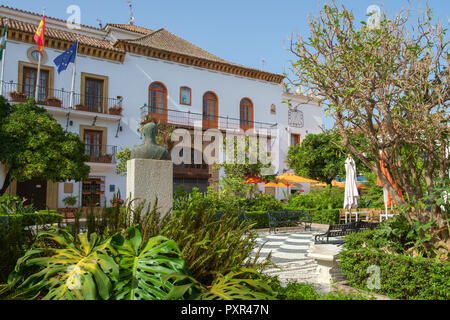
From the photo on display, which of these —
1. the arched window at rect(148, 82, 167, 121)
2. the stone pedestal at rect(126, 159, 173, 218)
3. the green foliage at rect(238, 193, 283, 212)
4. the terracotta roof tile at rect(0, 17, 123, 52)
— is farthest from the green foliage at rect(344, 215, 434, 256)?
the terracotta roof tile at rect(0, 17, 123, 52)

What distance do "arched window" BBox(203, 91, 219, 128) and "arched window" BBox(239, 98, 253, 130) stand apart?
2.14m

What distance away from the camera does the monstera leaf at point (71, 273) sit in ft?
7.00

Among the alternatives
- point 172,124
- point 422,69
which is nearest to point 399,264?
point 422,69

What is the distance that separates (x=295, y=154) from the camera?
24.6 metres

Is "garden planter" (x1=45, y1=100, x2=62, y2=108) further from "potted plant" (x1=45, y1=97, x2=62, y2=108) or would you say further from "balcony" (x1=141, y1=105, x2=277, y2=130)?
"balcony" (x1=141, y1=105, x2=277, y2=130)

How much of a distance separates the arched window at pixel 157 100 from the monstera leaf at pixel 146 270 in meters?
19.2


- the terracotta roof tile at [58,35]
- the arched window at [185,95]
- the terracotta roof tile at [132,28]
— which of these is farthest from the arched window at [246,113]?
the terracotta roof tile at [58,35]

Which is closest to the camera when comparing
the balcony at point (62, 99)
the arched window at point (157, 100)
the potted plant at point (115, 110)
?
the balcony at point (62, 99)

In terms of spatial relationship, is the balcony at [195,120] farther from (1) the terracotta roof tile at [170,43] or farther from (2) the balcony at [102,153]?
(1) the terracotta roof tile at [170,43]

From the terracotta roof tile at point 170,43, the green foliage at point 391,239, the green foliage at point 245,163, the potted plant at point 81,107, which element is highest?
the terracotta roof tile at point 170,43
